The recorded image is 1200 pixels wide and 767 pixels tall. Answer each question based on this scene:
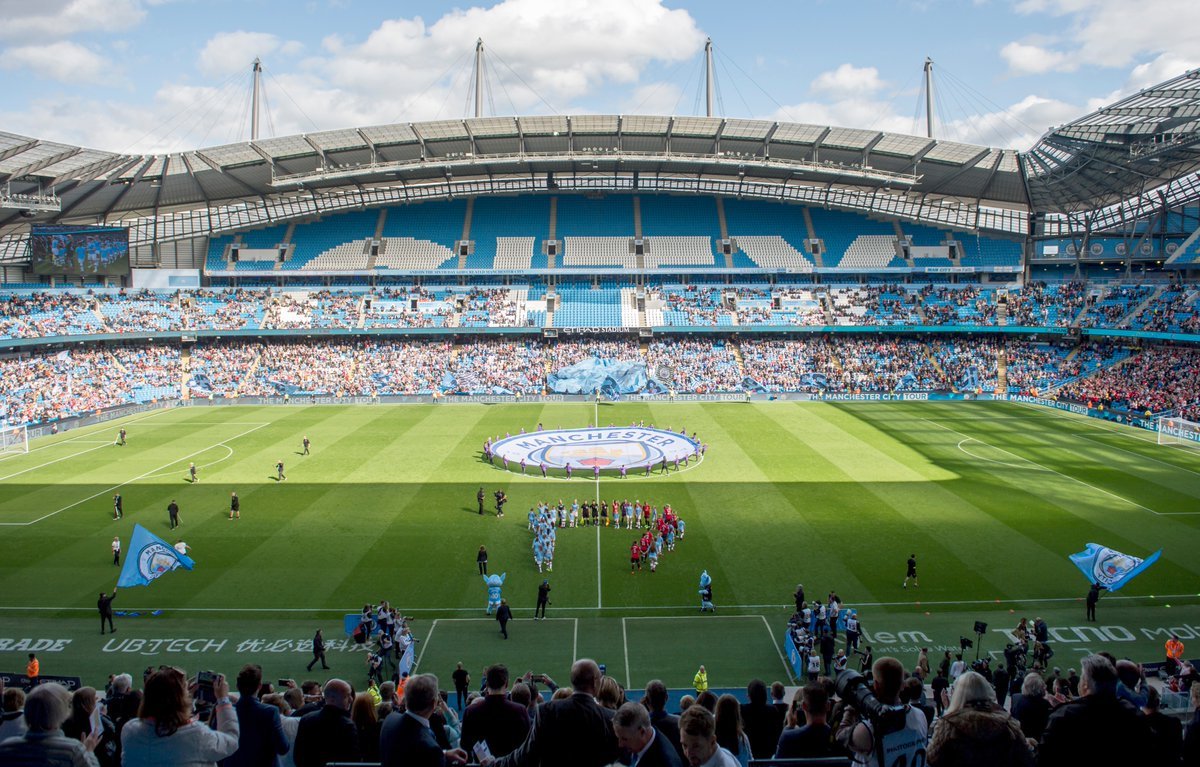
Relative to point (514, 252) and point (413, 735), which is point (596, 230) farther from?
Answer: point (413, 735)

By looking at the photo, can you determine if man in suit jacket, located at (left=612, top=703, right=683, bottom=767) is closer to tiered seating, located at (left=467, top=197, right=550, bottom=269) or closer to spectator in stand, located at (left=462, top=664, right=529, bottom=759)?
spectator in stand, located at (left=462, top=664, right=529, bottom=759)

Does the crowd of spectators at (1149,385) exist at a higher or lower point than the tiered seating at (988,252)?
lower

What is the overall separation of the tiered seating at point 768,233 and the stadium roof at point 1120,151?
775 inches

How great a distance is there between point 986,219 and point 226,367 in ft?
216

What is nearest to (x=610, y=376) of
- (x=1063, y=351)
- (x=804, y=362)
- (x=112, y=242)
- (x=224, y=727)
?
(x=804, y=362)

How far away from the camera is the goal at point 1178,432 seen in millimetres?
44594

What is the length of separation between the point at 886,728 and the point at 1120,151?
5648 centimetres

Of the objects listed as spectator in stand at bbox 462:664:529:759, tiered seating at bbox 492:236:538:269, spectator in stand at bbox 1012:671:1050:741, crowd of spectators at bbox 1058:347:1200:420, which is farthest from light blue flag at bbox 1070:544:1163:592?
tiered seating at bbox 492:236:538:269

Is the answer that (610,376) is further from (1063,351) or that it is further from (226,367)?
(1063,351)

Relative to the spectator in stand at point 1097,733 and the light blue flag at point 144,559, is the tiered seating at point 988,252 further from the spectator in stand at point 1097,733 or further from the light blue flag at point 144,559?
the spectator in stand at point 1097,733

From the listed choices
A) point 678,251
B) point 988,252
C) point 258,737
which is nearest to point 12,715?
point 258,737

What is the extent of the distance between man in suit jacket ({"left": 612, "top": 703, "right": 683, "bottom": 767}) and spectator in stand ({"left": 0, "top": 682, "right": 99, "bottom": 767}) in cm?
349

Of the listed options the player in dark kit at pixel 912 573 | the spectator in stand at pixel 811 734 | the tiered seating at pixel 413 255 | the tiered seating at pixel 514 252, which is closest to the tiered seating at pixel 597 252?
the tiered seating at pixel 514 252

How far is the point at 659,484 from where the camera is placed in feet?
120
